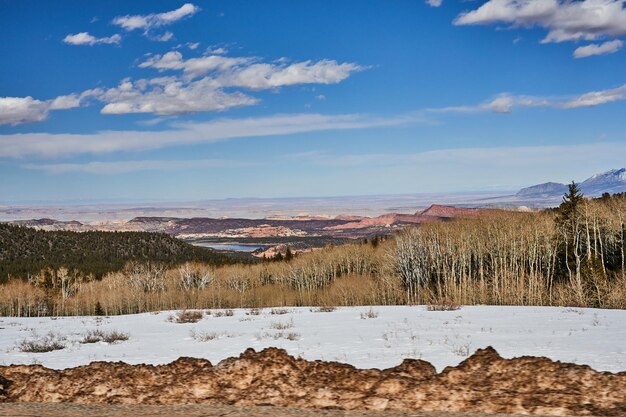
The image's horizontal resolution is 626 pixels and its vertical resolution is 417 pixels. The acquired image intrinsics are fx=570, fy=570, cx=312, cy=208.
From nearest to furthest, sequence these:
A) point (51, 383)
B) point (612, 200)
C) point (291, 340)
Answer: point (51, 383), point (291, 340), point (612, 200)

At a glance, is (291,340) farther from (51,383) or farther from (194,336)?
(51,383)

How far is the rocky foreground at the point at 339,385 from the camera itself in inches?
256

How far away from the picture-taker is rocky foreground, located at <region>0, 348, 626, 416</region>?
21.3 feet

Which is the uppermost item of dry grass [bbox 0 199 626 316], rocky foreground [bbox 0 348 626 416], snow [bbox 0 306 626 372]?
rocky foreground [bbox 0 348 626 416]

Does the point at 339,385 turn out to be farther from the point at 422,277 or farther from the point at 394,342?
the point at 422,277

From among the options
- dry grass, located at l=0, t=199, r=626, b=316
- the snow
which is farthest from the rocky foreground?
dry grass, located at l=0, t=199, r=626, b=316

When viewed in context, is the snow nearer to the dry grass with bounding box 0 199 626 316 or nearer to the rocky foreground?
the rocky foreground

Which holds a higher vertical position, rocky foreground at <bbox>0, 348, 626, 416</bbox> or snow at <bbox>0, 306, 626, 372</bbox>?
rocky foreground at <bbox>0, 348, 626, 416</bbox>

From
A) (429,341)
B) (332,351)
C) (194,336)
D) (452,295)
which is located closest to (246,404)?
(332,351)

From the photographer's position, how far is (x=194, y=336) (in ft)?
70.3

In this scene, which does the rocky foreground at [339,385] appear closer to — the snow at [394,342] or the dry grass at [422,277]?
the snow at [394,342]

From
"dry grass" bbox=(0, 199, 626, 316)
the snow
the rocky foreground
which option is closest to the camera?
the rocky foreground

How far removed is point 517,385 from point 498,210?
242 feet

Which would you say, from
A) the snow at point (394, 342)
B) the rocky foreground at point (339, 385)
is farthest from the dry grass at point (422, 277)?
the rocky foreground at point (339, 385)
